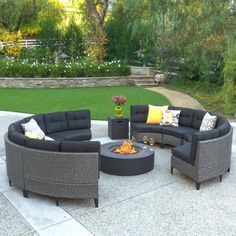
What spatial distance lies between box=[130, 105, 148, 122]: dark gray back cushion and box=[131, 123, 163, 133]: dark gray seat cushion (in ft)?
0.80

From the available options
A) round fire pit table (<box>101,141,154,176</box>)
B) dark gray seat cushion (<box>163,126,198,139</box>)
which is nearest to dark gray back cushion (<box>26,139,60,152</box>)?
round fire pit table (<box>101,141,154,176</box>)

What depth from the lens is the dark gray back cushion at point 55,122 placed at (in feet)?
26.0

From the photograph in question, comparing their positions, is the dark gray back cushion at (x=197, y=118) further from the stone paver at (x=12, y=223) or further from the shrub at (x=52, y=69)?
the shrub at (x=52, y=69)

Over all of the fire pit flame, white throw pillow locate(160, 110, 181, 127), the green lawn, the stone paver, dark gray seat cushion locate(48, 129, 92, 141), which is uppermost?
white throw pillow locate(160, 110, 181, 127)

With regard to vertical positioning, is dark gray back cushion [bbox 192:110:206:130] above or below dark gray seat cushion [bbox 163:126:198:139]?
above

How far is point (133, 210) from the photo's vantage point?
16.7 ft

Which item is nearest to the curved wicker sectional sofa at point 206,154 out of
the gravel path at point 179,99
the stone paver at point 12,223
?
the stone paver at point 12,223

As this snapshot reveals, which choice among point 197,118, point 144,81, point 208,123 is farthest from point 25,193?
point 144,81

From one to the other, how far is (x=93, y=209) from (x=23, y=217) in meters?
1.04

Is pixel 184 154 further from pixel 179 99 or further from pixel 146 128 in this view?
pixel 179 99

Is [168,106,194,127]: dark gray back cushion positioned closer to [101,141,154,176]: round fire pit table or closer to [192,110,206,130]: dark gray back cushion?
[192,110,206,130]: dark gray back cushion

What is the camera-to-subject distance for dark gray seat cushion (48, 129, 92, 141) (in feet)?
25.3

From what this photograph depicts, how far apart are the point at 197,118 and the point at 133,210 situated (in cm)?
383

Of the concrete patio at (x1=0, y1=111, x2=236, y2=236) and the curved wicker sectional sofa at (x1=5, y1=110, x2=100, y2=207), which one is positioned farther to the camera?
the curved wicker sectional sofa at (x1=5, y1=110, x2=100, y2=207)
